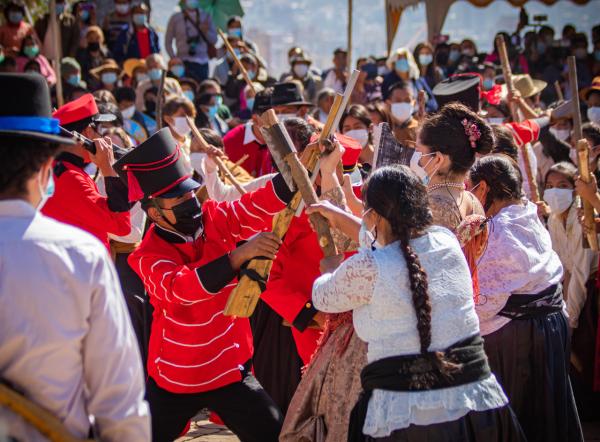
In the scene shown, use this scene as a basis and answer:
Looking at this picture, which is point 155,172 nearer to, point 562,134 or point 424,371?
point 424,371

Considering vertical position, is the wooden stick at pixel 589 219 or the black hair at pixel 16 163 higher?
the black hair at pixel 16 163

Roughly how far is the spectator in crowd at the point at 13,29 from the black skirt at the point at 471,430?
34.9 ft

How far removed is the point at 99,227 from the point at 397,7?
12.9 metres

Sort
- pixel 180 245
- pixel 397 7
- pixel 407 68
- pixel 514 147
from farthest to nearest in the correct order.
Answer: pixel 397 7, pixel 407 68, pixel 514 147, pixel 180 245

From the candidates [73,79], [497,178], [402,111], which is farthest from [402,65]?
[497,178]

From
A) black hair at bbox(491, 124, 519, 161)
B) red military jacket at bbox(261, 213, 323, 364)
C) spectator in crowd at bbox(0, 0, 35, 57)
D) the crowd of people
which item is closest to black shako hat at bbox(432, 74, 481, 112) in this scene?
the crowd of people

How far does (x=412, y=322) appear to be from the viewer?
3.39m

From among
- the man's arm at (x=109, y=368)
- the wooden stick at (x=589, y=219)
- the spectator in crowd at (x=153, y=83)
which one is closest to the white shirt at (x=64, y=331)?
the man's arm at (x=109, y=368)

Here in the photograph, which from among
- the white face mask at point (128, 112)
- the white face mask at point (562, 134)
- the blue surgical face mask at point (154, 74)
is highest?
the blue surgical face mask at point (154, 74)

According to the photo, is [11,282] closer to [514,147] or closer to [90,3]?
[514,147]

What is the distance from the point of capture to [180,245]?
413 cm

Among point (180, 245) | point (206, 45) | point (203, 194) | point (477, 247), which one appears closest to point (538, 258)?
point (477, 247)

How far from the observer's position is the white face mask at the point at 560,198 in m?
7.16

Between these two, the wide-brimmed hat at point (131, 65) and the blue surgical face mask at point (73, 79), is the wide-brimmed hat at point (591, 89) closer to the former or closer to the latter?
the wide-brimmed hat at point (131, 65)
